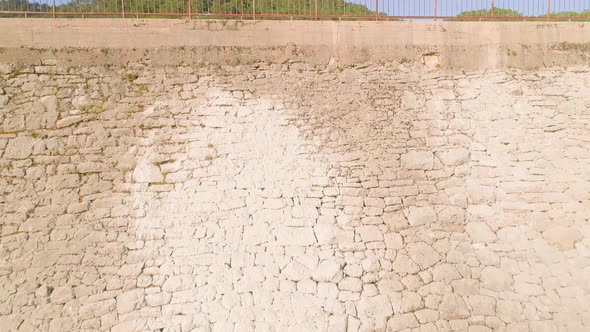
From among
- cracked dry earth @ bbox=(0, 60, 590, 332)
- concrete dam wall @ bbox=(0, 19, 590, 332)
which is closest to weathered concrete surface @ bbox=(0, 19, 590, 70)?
concrete dam wall @ bbox=(0, 19, 590, 332)

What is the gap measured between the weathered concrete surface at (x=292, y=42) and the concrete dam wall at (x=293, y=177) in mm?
26

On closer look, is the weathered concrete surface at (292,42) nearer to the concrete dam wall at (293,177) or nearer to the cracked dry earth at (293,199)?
the concrete dam wall at (293,177)

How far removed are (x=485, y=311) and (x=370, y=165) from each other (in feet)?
7.06

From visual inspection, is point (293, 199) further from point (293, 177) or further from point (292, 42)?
point (292, 42)

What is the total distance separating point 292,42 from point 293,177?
6.51ft

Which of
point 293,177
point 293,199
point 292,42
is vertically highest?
point 292,42

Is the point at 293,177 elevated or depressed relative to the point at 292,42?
depressed

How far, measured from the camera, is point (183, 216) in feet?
18.1

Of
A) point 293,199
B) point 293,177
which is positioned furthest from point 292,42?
point 293,199

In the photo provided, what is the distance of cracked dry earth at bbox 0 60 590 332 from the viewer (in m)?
5.20

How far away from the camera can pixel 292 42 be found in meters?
6.45

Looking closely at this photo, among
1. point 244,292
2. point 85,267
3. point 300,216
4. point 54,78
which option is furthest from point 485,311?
point 54,78

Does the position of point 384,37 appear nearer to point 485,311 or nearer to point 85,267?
point 485,311

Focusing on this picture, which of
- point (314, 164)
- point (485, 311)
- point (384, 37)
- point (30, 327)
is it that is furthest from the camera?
point (384, 37)
